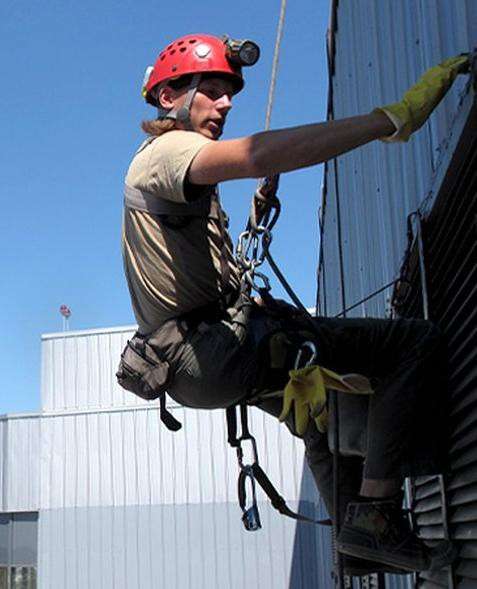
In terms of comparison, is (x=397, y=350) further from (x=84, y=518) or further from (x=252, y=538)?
(x=84, y=518)

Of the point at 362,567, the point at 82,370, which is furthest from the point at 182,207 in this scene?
the point at 82,370

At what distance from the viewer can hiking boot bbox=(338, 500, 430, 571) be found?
3.24 meters

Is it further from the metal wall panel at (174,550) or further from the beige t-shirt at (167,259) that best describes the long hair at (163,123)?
the metal wall panel at (174,550)

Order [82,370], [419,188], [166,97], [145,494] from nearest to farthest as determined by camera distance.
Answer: [166,97] → [419,188] → [145,494] → [82,370]

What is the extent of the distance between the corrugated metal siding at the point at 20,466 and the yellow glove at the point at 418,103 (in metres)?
18.6

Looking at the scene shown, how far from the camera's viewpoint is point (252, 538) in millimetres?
18594

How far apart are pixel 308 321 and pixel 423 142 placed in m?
0.93

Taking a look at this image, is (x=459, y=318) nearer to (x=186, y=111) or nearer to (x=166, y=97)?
(x=186, y=111)

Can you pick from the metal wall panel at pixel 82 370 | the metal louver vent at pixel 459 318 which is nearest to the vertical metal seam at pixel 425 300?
the metal louver vent at pixel 459 318

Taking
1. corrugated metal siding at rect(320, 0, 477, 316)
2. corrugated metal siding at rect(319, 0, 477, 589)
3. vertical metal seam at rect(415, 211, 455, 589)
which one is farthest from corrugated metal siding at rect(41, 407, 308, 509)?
vertical metal seam at rect(415, 211, 455, 589)

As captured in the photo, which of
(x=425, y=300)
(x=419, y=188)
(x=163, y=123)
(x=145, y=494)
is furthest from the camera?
(x=145, y=494)

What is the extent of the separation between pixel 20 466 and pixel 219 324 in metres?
18.1

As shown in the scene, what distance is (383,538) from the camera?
10.7 ft

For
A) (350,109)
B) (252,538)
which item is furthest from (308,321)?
(252,538)
